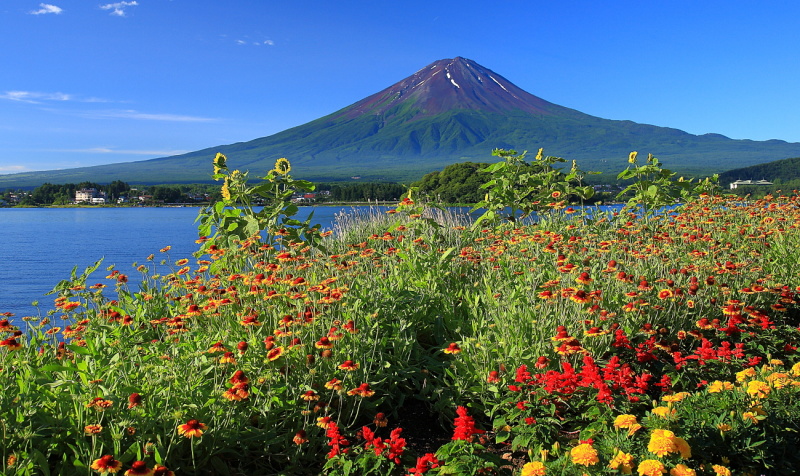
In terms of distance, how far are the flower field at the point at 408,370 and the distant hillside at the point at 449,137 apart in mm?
109819

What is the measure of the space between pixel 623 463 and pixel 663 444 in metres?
0.14

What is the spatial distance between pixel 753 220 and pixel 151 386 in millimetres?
6587

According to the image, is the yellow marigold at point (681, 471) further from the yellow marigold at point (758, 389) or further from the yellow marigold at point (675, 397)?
the yellow marigold at point (758, 389)

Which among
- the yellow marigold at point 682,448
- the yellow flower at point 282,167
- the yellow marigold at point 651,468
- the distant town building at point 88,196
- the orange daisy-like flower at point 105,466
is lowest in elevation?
the yellow marigold at point 651,468

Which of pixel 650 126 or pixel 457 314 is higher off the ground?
pixel 650 126

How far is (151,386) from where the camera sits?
92.0 inches

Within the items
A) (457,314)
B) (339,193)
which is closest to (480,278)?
(457,314)

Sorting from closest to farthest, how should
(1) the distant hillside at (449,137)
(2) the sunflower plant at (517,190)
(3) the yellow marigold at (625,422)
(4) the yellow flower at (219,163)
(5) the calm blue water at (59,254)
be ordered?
(3) the yellow marigold at (625,422) → (4) the yellow flower at (219,163) → (5) the calm blue water at (59,254) → (2) the sunflower plant at (517,190) → (1) the distant hillside at (449,137)

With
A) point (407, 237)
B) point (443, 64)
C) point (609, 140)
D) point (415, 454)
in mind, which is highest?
point (443, 64)

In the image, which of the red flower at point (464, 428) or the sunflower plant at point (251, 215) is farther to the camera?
the sunflower plant at point (251, 215)

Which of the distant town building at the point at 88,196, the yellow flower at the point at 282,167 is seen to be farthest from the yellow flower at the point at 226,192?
the distant town building at the point at 88,196

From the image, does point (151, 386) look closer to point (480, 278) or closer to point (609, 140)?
point (480, 278)

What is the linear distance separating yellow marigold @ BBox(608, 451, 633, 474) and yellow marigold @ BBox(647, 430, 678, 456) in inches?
3.0

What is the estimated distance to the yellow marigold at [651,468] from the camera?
5.68 ft
